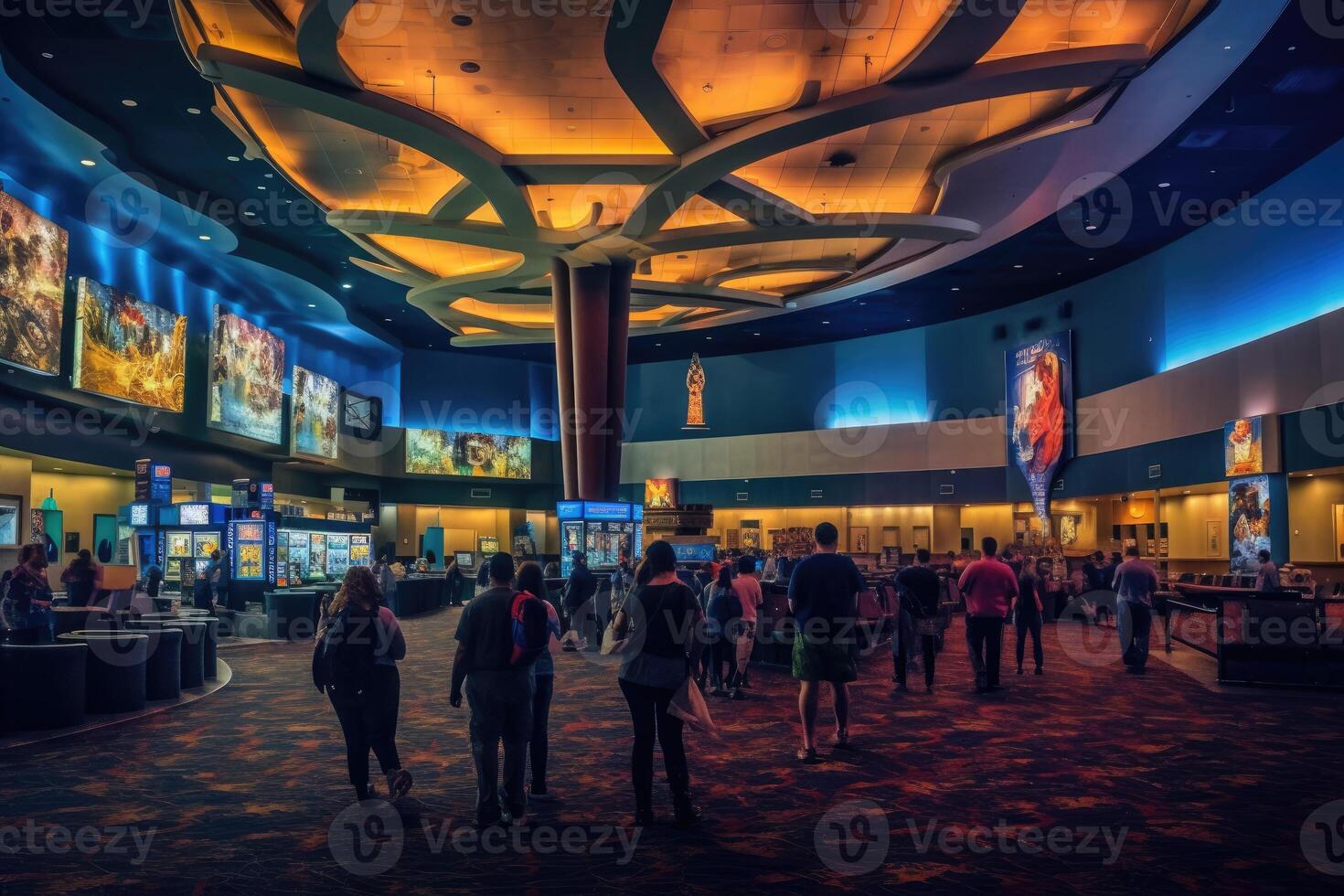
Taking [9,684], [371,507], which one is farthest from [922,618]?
[371,507]

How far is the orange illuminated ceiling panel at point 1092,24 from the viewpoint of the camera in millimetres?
11852

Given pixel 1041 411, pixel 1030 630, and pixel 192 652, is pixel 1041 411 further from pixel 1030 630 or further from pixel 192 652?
pixel 192 652

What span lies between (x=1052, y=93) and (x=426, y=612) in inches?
641

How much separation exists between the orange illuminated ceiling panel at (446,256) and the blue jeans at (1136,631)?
1455cm

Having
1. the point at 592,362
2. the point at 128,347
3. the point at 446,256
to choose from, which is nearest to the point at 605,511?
the point at 592,362

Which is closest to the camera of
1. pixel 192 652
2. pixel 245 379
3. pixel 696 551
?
pixel 192 652

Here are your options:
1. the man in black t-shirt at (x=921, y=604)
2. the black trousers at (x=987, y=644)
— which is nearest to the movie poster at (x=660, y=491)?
the man in black t-shirt at (x=921, y=604)

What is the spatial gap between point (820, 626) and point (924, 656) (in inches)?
144

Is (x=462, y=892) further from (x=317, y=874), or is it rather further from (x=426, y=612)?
(x=426, y=612)

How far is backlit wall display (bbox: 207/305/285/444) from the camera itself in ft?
68.6

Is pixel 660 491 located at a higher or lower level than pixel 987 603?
higher

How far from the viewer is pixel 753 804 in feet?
18.0

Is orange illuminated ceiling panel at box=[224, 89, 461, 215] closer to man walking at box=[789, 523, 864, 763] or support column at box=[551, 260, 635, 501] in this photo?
support column at box=[551, 260, 635, 501]

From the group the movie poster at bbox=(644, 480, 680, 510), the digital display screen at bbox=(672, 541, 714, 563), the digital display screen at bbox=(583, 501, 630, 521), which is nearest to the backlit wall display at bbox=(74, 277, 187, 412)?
the digital display screen at bbox=(583, 501, 630, 521)
